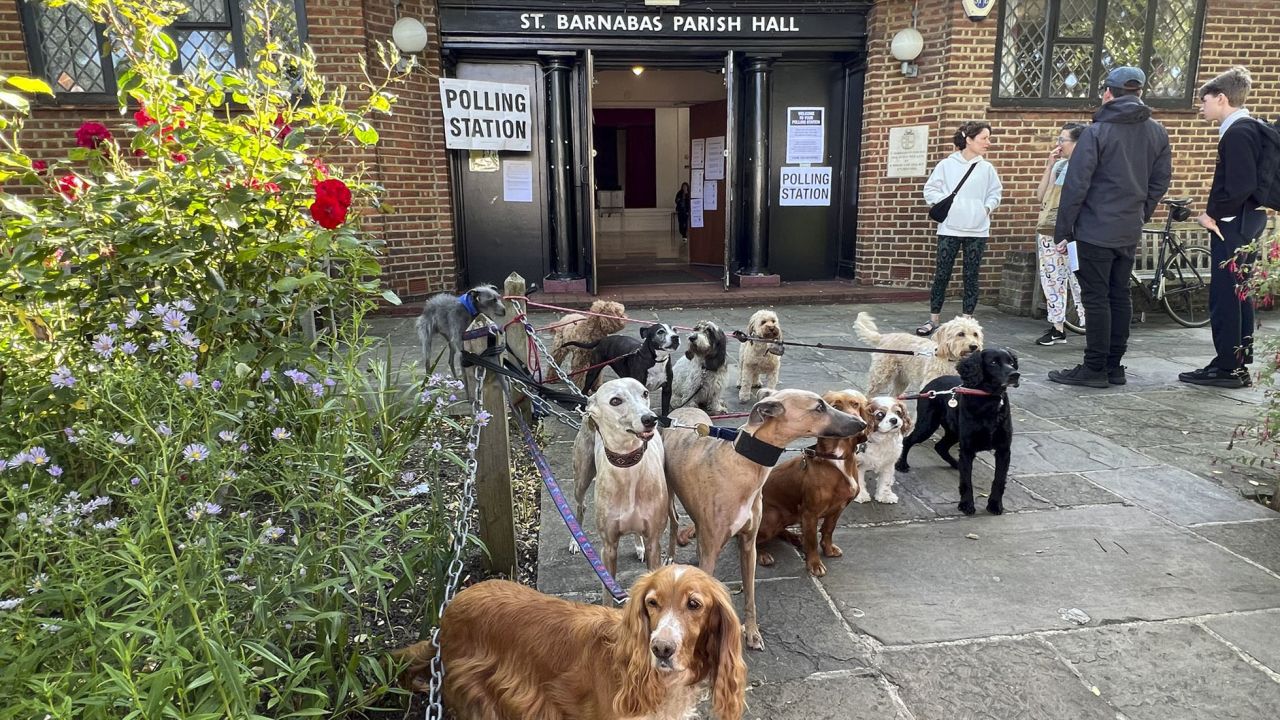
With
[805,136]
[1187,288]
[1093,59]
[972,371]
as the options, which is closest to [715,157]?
[805,136]

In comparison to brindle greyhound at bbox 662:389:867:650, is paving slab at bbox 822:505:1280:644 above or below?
below

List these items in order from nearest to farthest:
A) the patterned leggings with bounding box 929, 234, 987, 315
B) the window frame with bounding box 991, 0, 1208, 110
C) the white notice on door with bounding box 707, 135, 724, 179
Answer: the patterned leggings with bounding box 929, 234, 987, 315
the window frame with bounding box 991, 0, 1208, 110
the white notice on door with bounding box 707, 135, 724, 179

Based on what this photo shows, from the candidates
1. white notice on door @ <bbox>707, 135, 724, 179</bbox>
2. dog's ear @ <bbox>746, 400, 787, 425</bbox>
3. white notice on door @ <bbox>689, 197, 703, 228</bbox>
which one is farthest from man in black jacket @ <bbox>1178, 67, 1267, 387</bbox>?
white notice on door @ <bbox>689, 197, 703, 228</bbox>

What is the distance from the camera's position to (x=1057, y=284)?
739 centimetres

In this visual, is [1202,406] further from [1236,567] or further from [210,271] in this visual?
[210,271]

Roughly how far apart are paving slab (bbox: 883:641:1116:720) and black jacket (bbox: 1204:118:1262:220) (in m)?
5.16

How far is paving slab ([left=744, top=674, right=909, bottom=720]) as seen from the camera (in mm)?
2293

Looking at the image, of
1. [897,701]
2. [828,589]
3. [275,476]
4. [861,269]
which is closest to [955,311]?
[861,269]

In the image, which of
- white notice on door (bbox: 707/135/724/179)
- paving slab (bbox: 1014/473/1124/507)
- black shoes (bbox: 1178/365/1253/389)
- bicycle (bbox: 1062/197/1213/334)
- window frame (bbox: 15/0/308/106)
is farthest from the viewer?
white notice on door (bbox: 707/135/724/179)

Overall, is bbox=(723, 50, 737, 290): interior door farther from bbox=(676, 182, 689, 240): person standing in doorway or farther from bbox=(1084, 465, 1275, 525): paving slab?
bbox=(1084, 465, 1275, 525): paving slab

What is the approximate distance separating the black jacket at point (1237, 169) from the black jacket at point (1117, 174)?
0.39 m

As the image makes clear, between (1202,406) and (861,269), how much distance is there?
17.0 feet

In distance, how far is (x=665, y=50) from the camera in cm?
923

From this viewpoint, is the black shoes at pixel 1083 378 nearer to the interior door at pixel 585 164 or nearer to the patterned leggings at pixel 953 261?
the patterned leggings at pixel 953 261
